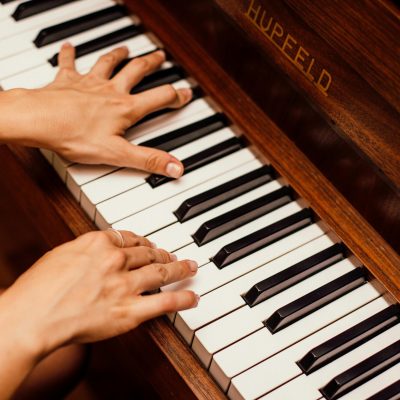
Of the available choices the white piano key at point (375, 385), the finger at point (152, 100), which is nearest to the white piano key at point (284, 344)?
the white piano key at point (375, 385)

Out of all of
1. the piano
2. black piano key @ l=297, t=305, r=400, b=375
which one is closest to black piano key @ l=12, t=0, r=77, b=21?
the piano

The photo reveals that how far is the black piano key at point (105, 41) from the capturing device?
1.86 m

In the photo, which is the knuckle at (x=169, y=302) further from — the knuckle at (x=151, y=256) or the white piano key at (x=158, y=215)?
the white piano key at (x=158, y=215)

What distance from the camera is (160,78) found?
1861mm

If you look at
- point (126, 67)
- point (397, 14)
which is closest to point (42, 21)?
point (126, 67)

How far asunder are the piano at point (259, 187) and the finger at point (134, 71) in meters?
0.04

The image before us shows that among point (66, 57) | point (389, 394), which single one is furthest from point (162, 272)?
point (66, 57)

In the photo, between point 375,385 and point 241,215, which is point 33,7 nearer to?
point 241,215

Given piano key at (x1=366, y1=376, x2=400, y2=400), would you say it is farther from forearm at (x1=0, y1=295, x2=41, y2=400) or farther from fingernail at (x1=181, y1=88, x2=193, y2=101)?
fingernail at (x1=181, y1=88, x2=193, y2=101)

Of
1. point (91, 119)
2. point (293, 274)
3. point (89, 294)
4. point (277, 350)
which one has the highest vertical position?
point (91, 119)

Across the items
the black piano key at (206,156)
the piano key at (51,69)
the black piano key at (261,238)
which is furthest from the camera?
the piano key at (51,69)

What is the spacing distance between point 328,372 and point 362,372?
7 cm

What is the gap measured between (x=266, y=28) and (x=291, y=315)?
678mm

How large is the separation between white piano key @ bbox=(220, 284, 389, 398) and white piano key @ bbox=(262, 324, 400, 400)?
0.06ft
